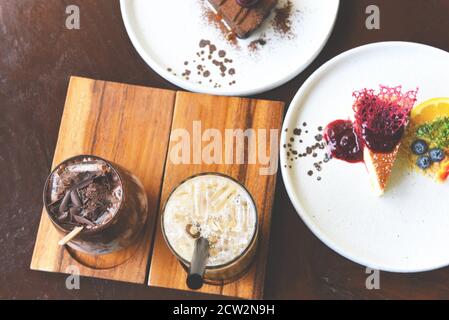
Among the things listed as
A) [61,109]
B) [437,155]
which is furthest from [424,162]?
[61,109]

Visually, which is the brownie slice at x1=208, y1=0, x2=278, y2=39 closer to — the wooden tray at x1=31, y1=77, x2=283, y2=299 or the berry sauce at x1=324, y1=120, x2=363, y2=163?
the wooden tray at x1=31, y1=77, x2=283, y2=299

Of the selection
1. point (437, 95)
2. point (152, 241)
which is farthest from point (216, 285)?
point (437, 95)

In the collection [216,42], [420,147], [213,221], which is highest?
[216,42]

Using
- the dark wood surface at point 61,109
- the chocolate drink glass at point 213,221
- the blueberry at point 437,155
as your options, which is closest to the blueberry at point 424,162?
the blueberry at point 437,155

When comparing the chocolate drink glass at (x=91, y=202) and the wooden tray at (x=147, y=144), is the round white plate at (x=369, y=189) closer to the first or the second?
the wooden tray at (x=147, y=144)

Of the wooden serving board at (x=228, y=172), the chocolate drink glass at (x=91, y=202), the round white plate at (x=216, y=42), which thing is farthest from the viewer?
the round white plate at (x=216, y=42)

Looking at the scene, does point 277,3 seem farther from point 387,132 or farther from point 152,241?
point 152,241

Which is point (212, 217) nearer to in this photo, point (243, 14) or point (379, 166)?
point (379, 166)

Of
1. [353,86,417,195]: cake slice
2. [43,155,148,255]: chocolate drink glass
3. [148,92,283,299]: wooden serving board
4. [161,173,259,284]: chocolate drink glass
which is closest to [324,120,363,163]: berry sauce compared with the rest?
[353,86,417,195]: cake slice
